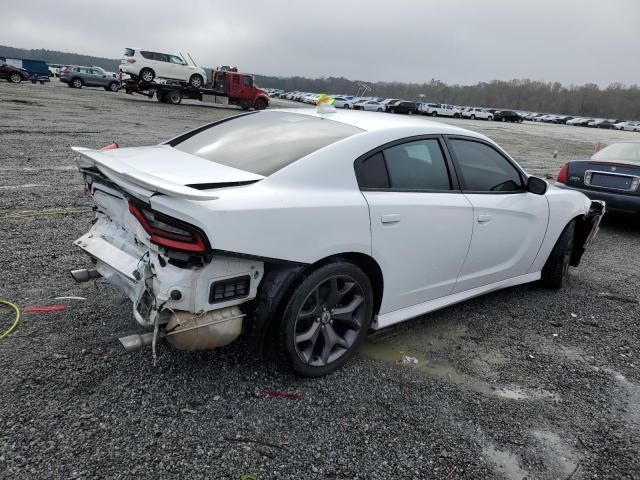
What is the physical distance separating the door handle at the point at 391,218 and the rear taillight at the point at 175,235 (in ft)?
3.68

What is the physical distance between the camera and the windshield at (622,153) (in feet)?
23.4

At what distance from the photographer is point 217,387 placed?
273cm

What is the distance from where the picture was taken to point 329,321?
2.86m

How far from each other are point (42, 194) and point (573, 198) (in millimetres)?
6336

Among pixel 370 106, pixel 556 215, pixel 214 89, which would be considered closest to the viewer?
pixel 556 215

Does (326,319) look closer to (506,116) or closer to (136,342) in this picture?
(136,342)

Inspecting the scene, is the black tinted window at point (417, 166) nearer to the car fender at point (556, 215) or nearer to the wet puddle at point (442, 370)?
the wet puddle at point (442, 370)

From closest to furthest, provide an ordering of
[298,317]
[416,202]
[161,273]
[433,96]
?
[161,273]
[298,317]
[416,202]
[433,96]

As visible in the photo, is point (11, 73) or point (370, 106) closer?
point (11, 73)

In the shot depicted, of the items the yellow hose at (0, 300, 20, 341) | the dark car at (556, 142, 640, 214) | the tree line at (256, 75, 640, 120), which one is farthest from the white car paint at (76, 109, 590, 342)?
the tree line at (256, 75, 640, 120)

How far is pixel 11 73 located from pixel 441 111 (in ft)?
135

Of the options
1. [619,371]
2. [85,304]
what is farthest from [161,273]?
[619,371]

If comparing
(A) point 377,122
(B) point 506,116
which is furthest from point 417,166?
(B) point 506,116

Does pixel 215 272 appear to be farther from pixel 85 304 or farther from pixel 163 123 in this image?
pixel 163 123
